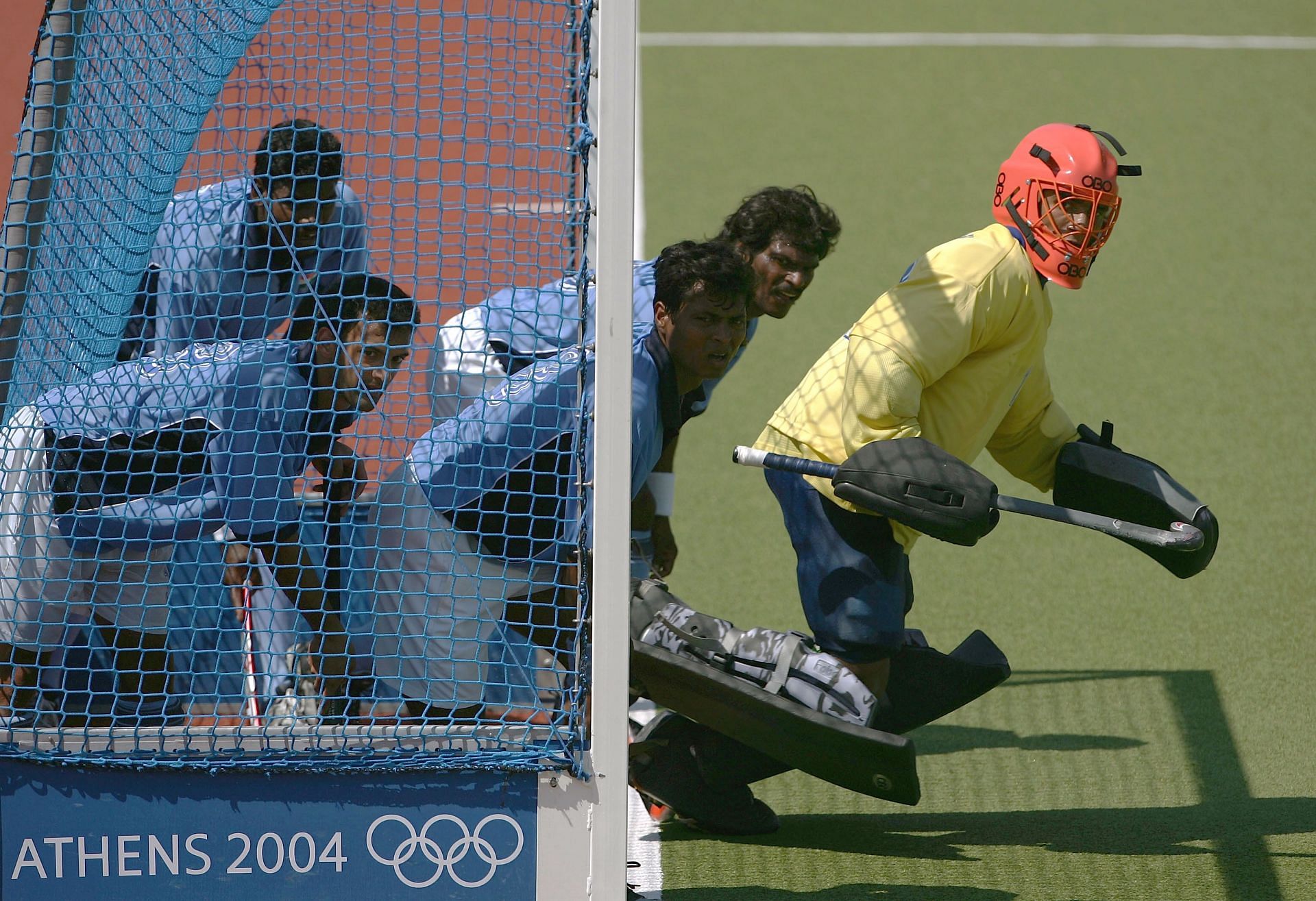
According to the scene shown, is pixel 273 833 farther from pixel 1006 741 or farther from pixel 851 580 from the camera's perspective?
pixel 1006 741

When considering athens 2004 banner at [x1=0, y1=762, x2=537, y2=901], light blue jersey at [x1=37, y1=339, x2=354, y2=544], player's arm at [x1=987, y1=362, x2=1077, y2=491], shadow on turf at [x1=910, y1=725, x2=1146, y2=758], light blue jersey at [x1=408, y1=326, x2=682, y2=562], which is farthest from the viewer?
shadow on turf at [x1=910, y1=725, x2=1146, y2=758]

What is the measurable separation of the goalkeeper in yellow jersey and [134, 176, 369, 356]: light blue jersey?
143cm

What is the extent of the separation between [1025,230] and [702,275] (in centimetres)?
81

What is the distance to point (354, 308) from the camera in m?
3.60

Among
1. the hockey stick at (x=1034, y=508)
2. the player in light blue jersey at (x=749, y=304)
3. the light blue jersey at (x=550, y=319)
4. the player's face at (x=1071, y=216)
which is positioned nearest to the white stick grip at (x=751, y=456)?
the hockey stick at (x=1034, y=508)

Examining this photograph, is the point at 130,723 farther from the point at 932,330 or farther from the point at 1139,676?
the point at 1139,676

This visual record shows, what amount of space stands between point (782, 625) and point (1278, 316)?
3.81 metres

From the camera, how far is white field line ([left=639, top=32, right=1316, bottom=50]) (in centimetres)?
1063

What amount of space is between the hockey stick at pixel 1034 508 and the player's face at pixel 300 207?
1505mm

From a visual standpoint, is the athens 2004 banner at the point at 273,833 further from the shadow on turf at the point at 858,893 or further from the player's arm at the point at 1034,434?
the player's arm at the point at 1034,434

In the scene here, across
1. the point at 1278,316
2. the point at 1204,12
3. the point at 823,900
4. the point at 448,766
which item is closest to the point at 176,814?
the point at 448,766

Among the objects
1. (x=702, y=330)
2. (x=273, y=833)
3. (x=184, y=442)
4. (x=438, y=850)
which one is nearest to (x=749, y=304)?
(x=702, y=330)

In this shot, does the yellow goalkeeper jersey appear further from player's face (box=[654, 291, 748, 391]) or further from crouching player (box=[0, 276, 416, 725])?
crouching player (box=[0, 276, 416, 725])

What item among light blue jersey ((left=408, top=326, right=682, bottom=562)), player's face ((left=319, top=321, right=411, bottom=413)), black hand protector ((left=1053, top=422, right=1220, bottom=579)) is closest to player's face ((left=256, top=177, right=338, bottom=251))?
player's face ((left=319, top=321, right=411, bottom=413))
